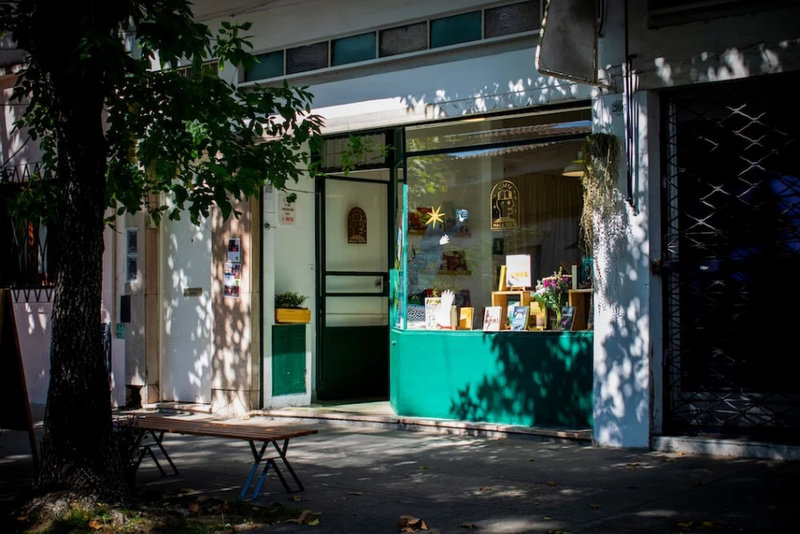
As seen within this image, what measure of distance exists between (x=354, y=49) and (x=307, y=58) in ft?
2.40

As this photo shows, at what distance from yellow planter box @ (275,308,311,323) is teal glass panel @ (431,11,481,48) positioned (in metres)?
3.78

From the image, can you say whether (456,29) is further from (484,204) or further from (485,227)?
(485,227)

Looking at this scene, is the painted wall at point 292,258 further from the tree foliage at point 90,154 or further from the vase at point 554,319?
the tree foliage at point 90,154

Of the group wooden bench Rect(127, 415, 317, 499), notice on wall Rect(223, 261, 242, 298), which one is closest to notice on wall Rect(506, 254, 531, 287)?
wooden bench Rect(127, 415, 317, 499)

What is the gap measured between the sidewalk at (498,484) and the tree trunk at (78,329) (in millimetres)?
1216

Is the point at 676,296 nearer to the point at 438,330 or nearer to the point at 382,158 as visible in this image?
the point at 438,330

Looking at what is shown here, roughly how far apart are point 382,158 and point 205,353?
3.48m

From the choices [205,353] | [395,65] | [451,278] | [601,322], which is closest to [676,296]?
[601,322]

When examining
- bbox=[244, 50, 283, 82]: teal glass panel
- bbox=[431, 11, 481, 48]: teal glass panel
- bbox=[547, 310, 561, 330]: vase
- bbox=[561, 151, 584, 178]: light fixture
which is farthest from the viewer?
bbox=[244, 50, 283, 82]: teal glass panel

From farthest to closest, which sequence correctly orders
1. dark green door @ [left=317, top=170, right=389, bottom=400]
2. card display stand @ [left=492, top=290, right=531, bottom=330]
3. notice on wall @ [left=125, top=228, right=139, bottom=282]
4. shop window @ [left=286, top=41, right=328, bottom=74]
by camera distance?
notice on wall @ [left=125, top=228, right=139, bottom=282] → dark green door @ [left=317, top=170, right=389, bottom=400] → shop window @ [left=286, top=41, right=328, bottom=74] → card display stand @ [left=492, top=290, right=531, bottom=330]

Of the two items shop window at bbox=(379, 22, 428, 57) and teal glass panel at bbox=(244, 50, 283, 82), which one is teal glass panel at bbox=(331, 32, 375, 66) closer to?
shop window at bbox=(379, 22, 428, 57)

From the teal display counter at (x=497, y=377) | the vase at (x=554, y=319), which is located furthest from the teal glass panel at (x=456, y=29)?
the teal display counter at (x=497, y=377)

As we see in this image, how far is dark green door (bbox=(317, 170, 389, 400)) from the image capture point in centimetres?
1298

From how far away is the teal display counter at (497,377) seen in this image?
9.95 metres
